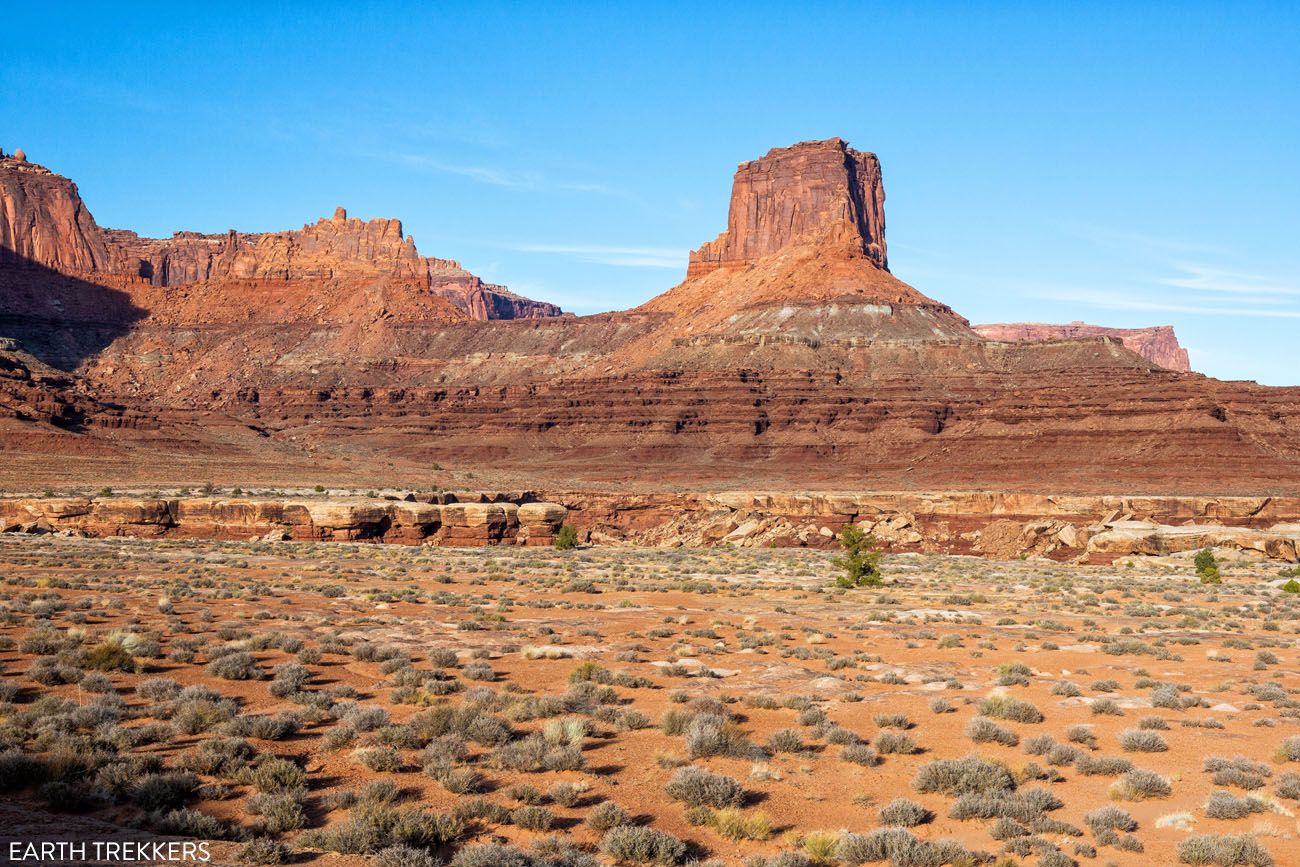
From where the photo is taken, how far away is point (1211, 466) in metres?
77.5

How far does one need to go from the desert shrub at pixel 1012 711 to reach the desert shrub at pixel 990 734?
3.07 ft

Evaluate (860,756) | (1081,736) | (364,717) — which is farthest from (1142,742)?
(364,717)

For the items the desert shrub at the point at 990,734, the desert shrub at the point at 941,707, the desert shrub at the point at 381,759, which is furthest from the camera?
the desert shrub at the point at 941,707

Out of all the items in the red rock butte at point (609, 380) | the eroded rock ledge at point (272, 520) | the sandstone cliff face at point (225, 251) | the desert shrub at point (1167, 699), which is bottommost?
the eroded rock ledge at point (272, 520)

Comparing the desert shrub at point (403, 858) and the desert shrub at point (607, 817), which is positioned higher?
the desert shrub at point (403, 858)

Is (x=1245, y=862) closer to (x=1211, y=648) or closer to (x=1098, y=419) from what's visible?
(x=1211, y=648)

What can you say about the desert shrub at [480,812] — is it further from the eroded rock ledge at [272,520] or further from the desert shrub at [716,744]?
the eroded rock ledge at [272,520]

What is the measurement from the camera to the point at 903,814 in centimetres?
892

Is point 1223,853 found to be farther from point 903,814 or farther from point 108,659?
point 108,659

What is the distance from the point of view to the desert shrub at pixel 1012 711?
493 inches

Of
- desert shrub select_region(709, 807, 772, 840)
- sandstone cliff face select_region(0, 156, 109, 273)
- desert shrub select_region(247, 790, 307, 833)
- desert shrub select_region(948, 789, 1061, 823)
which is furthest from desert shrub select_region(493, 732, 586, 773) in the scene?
sandstone cliff face select_region(0, 156, 109, 273)

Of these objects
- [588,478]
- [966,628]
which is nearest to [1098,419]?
[588,478]

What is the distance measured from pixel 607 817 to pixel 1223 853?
4.66 m

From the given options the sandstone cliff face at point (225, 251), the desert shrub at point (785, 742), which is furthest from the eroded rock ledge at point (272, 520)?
the sandstone cliff face at point (225, 251)
